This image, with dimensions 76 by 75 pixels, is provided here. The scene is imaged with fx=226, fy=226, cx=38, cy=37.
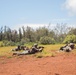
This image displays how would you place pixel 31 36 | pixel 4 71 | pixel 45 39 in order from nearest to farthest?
1. pixel 4 71
2. pixel 45 39
3. pixel 31 36

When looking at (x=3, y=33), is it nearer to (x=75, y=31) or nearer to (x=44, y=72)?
(x=75, y=31)

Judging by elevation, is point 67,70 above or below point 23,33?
below

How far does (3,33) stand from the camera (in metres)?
61.1

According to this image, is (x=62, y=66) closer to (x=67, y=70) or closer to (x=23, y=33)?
(x=67, y=70)

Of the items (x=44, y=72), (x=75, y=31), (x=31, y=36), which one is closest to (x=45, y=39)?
(x=75, y=31)

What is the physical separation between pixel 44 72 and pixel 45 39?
27.4m

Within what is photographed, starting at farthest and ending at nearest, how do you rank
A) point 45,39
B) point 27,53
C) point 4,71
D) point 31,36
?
point 31,36 < point 45,39 < point 27,53 < point 4,71

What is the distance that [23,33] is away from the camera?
63656 millimetres

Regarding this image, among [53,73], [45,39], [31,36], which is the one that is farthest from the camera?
[31,36]

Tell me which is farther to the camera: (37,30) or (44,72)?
(37,30)

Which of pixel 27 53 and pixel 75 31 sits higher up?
pixel 75 31

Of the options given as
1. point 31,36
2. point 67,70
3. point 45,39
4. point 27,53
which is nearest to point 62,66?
point 67,70

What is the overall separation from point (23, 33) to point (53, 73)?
54656 mm

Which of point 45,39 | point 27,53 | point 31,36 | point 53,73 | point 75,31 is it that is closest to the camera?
point 53,73
